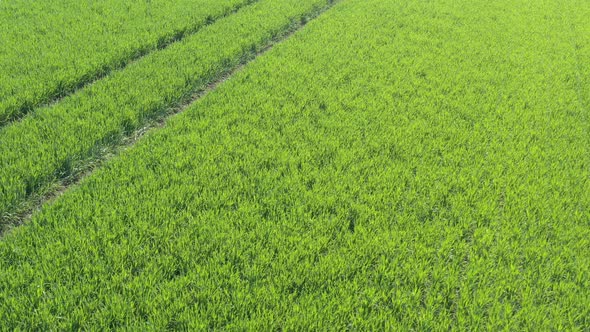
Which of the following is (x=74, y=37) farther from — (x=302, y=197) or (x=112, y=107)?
(x=302, y=197)

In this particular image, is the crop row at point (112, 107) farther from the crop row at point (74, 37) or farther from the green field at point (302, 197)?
the crop row at point (74, 37)

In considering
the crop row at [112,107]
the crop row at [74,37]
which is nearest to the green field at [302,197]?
the crop row at [112,107]

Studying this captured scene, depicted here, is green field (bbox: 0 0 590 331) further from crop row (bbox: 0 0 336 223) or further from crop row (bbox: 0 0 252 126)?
crop row (bbox: 0 0 252 126)

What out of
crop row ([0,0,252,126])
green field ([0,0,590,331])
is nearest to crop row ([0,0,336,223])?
green field ([0,0,590,331])

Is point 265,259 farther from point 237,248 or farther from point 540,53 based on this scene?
point 540,53

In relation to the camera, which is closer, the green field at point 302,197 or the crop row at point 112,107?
Result: the green field at point 302,197

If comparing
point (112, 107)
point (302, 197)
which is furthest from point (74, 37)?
point (302, 197)
